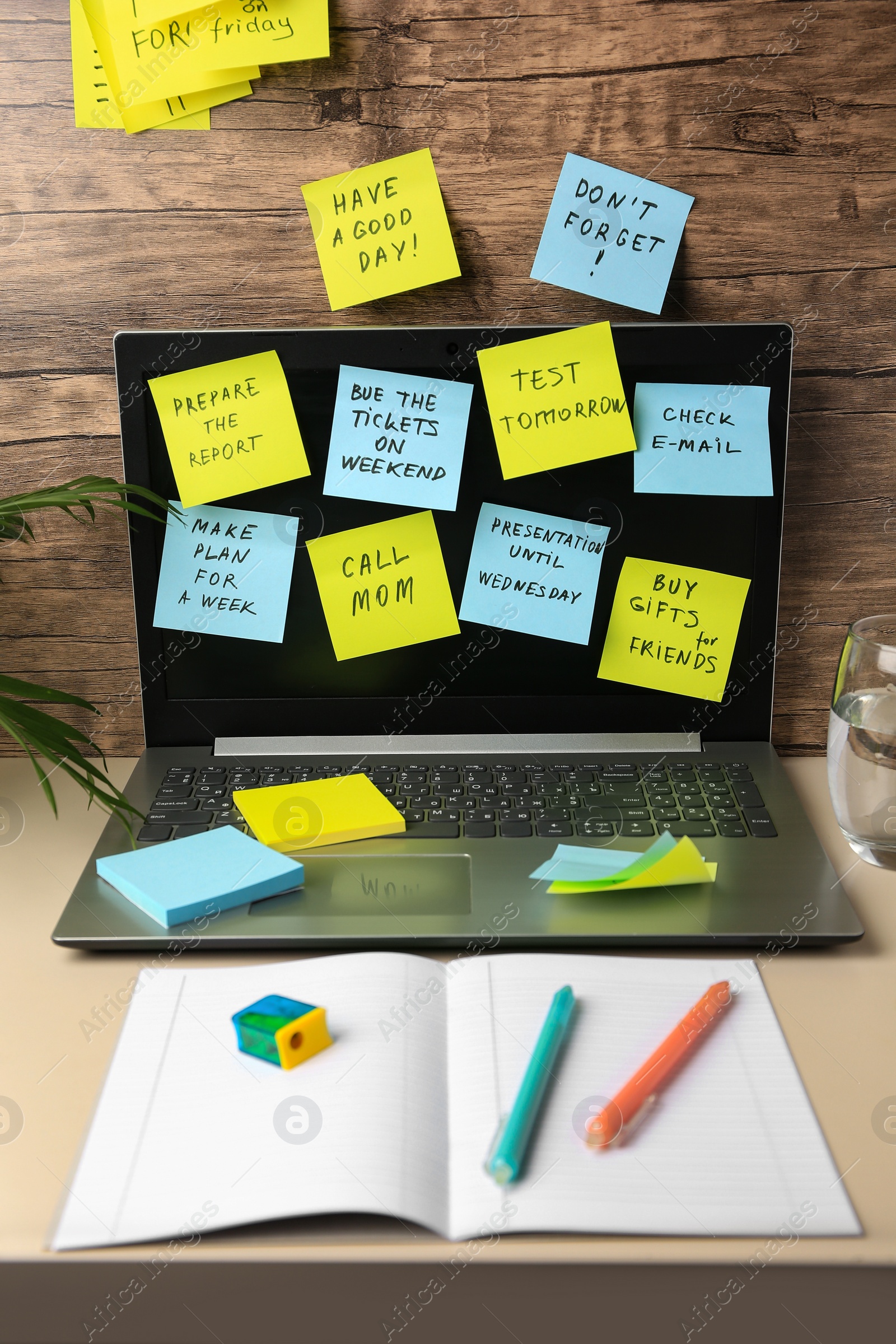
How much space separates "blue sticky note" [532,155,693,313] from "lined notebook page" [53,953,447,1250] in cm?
57

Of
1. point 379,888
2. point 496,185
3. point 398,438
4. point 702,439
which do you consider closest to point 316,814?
point 379,888

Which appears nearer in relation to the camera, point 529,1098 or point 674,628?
point 529,1098

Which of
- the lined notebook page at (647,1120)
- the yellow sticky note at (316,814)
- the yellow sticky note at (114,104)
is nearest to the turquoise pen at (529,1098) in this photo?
the lined notebook page at (647,1120)

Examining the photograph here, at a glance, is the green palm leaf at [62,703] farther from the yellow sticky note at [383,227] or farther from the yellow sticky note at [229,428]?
the yellow sticky note at [383,227]

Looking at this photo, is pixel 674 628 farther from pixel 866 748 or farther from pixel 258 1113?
pixel 258 1113

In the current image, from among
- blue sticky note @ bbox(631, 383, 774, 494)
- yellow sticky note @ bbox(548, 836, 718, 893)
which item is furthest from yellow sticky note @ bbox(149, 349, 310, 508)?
yellow sticky note @ bbox(548, 836, 718, 893)

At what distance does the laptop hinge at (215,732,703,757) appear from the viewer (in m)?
0.84

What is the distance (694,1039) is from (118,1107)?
0.91 feet

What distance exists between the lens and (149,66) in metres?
0.80

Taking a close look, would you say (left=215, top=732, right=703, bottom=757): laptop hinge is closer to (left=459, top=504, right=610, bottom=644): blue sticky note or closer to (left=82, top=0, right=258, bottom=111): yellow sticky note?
(left=459, top=504, right=610, bottom=644): blue sticky note

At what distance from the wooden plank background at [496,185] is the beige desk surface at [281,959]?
353 millimetres

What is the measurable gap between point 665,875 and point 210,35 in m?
0.72

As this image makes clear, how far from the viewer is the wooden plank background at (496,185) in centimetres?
80
